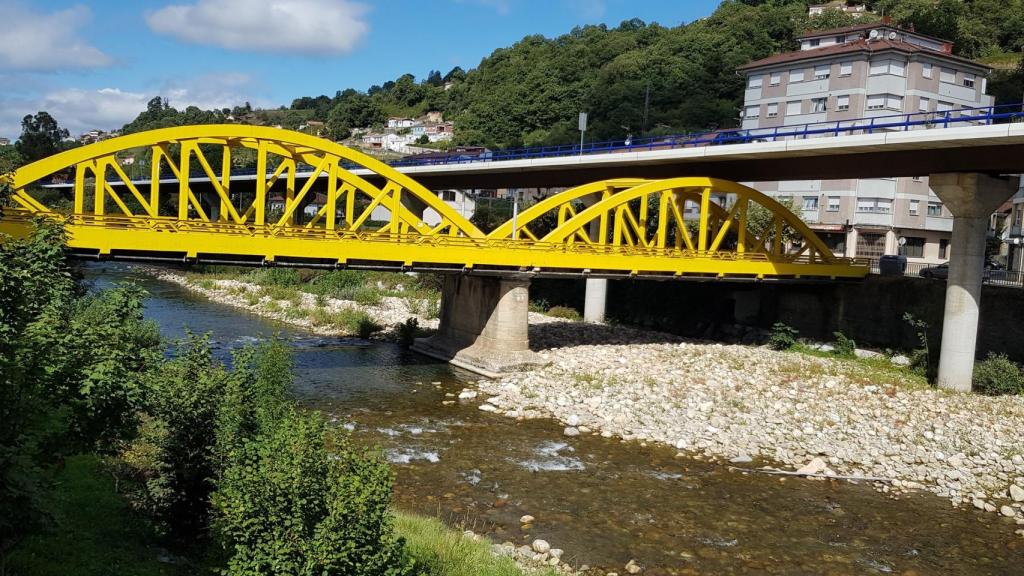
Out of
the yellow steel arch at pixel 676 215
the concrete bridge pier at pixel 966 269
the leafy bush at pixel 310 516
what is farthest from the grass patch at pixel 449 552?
the concrete bridge pier at pixel 966 269

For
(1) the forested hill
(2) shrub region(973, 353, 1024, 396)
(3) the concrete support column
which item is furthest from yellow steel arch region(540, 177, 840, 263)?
(1) the forested hill

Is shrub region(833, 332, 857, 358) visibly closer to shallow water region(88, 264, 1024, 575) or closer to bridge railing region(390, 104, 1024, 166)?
bridge railing region(390, 104, 1024, 166)

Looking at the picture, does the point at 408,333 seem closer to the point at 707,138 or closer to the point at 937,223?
the point at 707,138

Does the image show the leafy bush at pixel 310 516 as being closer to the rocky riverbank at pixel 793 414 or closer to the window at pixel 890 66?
the rocky riverbank at pixel 793 414

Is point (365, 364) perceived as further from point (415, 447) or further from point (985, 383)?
point (985, 383)

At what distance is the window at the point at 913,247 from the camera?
171 ft

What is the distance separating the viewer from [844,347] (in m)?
35.2

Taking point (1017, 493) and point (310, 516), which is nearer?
point (310, 516)

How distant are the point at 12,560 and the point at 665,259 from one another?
26.9 metres

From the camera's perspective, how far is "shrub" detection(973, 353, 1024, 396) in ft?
86.8

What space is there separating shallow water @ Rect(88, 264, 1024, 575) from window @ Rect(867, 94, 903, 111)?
42180mm

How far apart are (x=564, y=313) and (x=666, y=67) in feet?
197

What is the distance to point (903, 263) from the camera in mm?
39094

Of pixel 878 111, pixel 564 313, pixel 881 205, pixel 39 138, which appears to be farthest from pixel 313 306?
pixel 39 138
